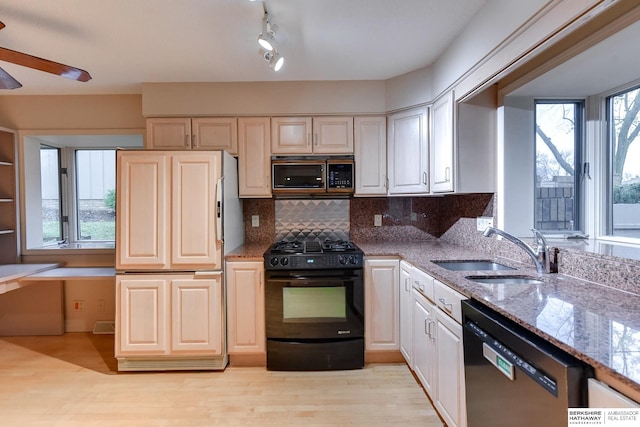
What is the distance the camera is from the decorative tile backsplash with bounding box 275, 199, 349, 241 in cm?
312

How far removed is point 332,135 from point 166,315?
208cm

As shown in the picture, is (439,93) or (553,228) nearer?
(553,228)

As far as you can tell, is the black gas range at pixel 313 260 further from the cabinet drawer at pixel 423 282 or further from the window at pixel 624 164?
the window at pixel 624 164

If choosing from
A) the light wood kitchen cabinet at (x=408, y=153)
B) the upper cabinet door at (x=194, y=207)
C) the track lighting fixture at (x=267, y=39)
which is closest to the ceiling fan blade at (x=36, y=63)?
the upper cabinet door at (x=194, y=207)

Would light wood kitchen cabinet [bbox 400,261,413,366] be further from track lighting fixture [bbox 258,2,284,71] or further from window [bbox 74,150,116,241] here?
window [bbox 74,150,116,241]

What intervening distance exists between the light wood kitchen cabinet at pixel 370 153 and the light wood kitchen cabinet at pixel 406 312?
0.80 m

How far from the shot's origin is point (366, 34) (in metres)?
2.03

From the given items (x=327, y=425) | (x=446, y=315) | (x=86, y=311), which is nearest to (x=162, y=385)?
(x=327, y=425)

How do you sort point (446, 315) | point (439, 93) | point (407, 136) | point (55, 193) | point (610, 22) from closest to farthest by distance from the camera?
1. point (610, 22)
2. point (446, 315)
3. point (439, 93)
4. point (407, 136)
5. point (55, 193)

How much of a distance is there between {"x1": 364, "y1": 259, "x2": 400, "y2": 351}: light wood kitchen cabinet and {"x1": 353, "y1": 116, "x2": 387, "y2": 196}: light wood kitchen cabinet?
0.75 meters

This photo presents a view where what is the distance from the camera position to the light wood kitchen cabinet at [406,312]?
2240 mm

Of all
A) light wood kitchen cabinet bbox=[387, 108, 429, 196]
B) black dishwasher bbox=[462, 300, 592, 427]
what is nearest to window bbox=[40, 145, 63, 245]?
light wood kitchen cabinet bbox=[387, 108, 429, 196]

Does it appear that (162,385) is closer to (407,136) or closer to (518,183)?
(407,136)

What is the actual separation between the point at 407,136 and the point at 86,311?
12.1ft
